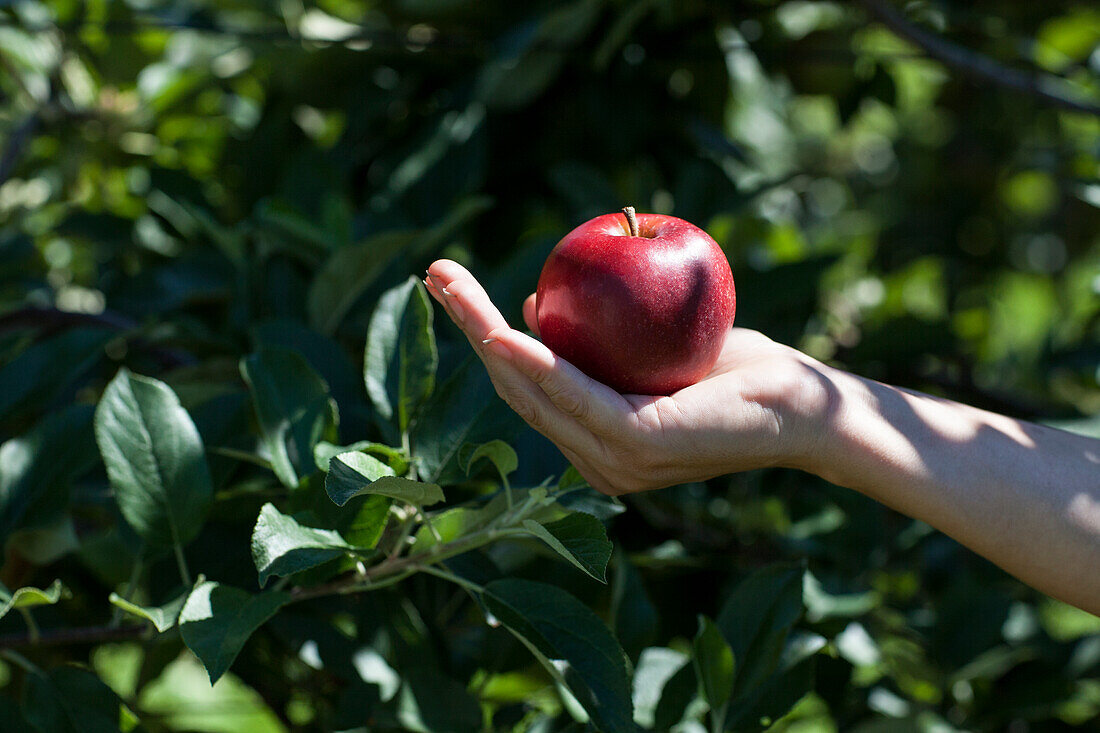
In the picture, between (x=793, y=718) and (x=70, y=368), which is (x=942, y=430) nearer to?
(x=793, y=718)

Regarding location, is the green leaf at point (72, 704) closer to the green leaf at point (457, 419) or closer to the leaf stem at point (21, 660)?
the leaf stem at point (21, 660)

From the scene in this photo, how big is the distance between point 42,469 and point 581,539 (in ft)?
1.76

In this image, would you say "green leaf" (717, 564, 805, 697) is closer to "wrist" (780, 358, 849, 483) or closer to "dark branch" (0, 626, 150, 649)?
"wrist" (780, 358, 849, 483)

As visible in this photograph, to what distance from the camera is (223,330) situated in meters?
1.17

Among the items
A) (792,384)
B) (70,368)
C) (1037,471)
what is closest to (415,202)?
(70,368)

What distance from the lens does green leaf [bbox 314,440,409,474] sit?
2.34 ft

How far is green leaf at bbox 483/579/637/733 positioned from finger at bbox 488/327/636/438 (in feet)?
0.51

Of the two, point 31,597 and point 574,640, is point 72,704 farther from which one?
point 574,640

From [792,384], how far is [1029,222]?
2168 millimetres

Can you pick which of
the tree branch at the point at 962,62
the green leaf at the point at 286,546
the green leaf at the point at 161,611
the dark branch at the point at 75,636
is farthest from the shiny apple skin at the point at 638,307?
the tree branch at the point at 962,62

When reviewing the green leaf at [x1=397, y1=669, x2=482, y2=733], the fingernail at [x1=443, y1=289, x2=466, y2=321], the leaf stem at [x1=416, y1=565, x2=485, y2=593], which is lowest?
the green leaf at [x1=397, y1=669, x2=482, y2=733]

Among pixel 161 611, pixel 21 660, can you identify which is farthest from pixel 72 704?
pixel 161 611

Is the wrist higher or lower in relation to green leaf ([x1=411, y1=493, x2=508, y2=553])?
higher

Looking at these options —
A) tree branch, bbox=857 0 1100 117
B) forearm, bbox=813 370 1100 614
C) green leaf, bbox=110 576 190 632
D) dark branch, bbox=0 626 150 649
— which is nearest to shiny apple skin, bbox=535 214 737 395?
forearm, bbox=813 370 1100 614
